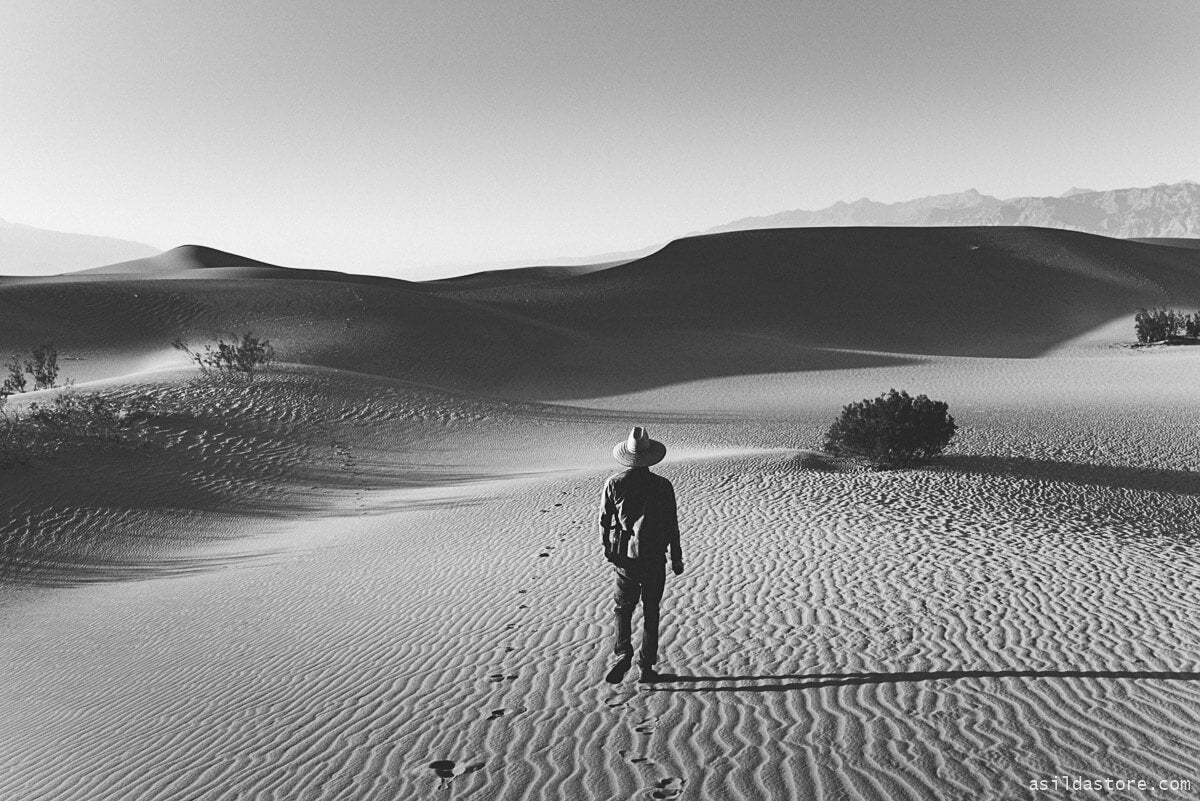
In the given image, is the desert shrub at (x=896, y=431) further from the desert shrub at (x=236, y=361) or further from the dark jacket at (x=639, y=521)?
the desert shrub at (x=236, y=361)

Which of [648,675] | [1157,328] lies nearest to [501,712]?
[648,675]

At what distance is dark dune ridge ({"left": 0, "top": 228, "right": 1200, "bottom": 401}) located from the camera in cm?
3391

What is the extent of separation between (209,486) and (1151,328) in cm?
3913

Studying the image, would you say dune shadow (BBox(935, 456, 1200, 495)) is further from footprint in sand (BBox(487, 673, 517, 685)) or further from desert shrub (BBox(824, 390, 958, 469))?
footprint in sand (BBox(487, 673, 517, 685))

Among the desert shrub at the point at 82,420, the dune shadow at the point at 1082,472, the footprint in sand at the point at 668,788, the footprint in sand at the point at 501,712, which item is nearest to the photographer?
the footprint in sand at the point at 668,788

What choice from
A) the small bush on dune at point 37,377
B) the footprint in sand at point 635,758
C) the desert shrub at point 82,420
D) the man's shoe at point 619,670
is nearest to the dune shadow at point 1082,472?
the man's shoe at point 619,670

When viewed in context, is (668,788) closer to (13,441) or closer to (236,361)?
(13,441)

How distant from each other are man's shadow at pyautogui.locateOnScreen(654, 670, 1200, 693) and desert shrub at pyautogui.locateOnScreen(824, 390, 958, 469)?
335 inches

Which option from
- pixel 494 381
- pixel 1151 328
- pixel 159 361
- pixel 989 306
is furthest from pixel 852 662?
pixel 989 306

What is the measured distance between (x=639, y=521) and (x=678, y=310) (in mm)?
Result: 46168

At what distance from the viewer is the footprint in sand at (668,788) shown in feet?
14.2

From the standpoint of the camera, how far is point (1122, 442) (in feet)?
55.6

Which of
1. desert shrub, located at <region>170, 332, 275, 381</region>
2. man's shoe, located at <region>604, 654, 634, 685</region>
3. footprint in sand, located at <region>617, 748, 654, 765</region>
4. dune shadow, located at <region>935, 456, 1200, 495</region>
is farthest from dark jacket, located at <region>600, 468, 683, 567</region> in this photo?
desert shrub, located at <region>170, 332, 275, 381</region>

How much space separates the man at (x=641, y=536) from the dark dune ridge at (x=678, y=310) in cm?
2341
